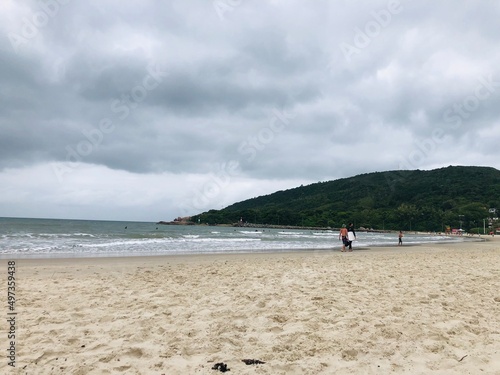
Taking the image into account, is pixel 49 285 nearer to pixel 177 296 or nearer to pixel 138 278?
pixel 138 278

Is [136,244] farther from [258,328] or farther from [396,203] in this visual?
[396,203]

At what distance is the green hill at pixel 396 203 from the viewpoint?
114 meters

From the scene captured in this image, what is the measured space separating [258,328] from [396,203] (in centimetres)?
14745

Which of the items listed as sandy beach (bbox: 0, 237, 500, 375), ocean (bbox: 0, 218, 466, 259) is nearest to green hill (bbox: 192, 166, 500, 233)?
ocean (bbox: 0, 218, 466, 259)

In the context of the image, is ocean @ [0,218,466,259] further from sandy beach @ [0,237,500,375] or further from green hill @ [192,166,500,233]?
green hill @ [192,166,500,233]

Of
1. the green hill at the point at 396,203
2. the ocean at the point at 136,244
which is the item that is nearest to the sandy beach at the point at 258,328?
the ocean at the point at 136,244

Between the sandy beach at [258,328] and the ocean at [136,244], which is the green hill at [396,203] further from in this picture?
the sandy beach at [258,328]

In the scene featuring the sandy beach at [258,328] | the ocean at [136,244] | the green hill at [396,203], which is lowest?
the ocean at [136,244]

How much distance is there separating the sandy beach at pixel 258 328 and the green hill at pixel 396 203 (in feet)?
368

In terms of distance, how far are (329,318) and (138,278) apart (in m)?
5.58

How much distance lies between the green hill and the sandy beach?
368ft

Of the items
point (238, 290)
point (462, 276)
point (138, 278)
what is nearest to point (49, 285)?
point (138, 278)

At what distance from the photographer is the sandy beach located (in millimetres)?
3842

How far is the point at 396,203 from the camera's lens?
141 meters
